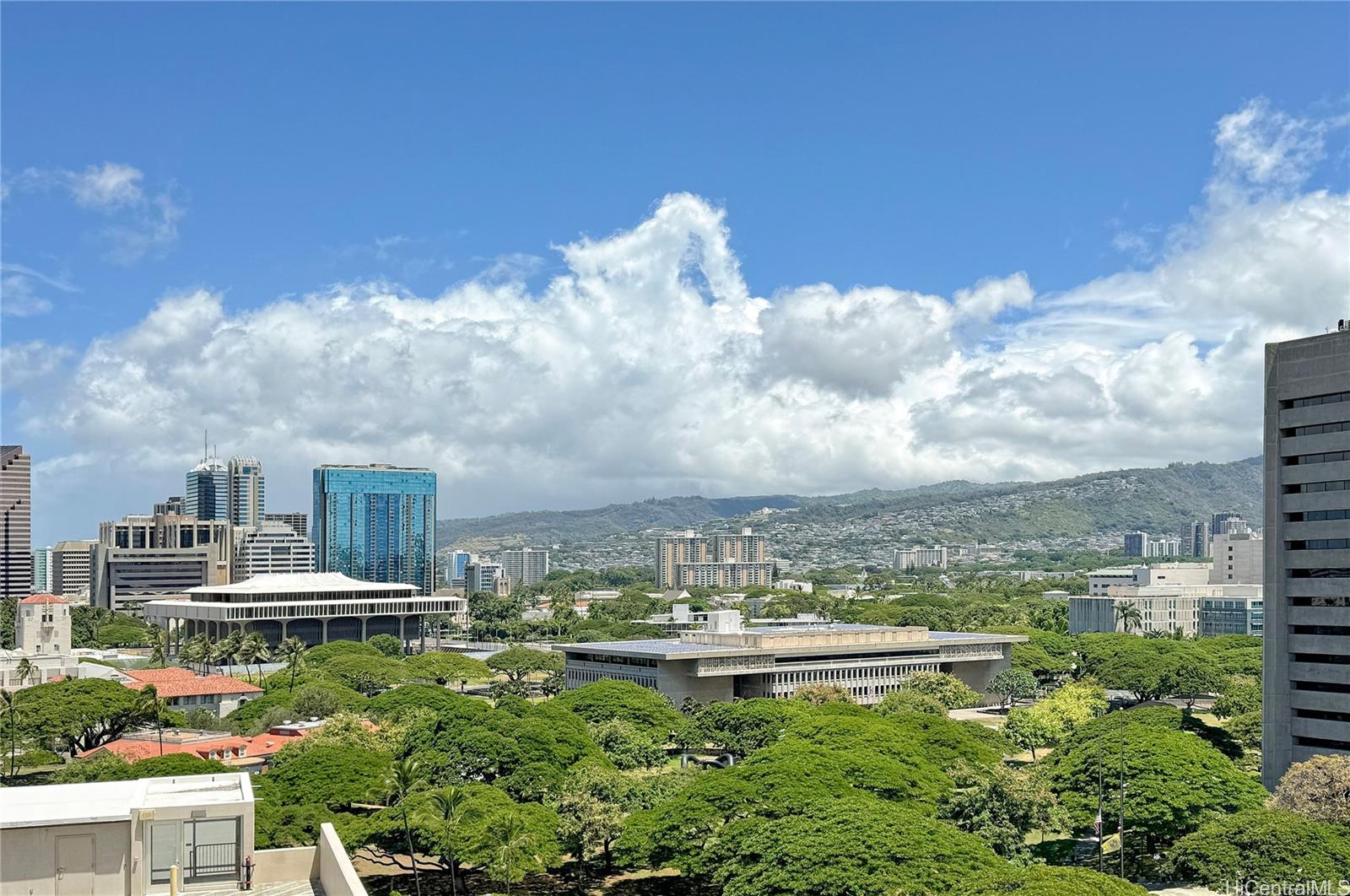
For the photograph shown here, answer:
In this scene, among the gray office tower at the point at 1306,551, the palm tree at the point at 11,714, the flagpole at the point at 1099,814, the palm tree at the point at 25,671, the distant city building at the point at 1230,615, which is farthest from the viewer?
the distant city building at the point at 1230,615

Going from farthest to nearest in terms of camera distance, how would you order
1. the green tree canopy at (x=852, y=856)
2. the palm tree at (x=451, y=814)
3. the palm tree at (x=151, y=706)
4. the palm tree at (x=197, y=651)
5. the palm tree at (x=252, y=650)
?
the palm tree at (x=197, y=651)
the palm tree at (x=252, y=650)
the palm tree at (x=151, y=706)
the palm tree at (x=451, y=814)
the green tree canopy at (x=852, y=856)

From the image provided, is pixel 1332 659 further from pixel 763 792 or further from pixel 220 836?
pixel 220 836

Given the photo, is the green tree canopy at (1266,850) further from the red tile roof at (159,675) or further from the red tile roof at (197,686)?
the red tile roof at (159,675)

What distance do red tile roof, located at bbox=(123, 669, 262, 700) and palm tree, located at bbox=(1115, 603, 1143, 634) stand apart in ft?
363

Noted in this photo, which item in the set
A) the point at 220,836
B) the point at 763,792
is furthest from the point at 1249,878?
the point at 220,836

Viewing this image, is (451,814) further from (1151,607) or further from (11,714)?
(1151,607)

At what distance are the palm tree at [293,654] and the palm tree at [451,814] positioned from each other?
43.3 metres

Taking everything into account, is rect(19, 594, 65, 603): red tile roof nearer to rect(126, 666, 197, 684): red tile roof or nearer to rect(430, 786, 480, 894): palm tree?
rect(126, 666, 197, 684): red tile roof

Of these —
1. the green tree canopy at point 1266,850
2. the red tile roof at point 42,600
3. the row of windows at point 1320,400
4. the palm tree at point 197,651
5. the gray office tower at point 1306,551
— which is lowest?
the palm tree at point 197,651

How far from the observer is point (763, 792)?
4934 centimetres

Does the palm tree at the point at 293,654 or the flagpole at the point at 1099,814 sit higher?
the flagpole at the point at 1099,814

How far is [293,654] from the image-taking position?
110m

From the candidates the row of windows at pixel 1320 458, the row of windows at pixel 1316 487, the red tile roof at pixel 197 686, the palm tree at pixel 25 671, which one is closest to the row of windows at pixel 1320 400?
the row of windows at pixel 1320 458

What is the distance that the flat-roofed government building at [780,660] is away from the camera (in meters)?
103
